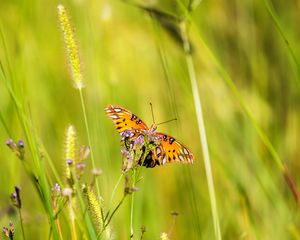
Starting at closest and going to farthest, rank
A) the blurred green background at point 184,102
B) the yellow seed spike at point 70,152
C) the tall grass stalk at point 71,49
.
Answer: the yellow seed spike at point 70,152
the tall grass stalk at point 71,49
the blurred green background at point 184,102

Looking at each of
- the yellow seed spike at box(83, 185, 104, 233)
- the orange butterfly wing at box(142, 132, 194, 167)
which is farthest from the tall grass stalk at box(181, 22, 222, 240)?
the yellow seed spike at box(83, 185, 104, 233)

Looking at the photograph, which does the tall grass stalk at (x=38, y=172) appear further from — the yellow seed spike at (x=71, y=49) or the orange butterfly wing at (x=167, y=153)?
the orange butterfly wing at (x=167, y=153)

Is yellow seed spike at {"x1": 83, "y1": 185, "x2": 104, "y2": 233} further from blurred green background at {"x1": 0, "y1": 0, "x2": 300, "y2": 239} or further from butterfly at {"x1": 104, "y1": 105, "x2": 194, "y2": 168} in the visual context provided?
blurred green background at {"x1": 0, "y1": 0, "x2": 300, "y2": 239}

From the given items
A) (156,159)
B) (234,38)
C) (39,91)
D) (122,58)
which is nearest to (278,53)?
(234,38)

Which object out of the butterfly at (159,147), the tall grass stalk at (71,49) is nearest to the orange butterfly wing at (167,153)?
the butterfly at (159,147)

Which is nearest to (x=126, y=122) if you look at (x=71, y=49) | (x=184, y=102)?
(x=71, y=49)

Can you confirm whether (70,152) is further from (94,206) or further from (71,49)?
(71,49)

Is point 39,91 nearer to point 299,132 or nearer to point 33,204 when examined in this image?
point 33,204
